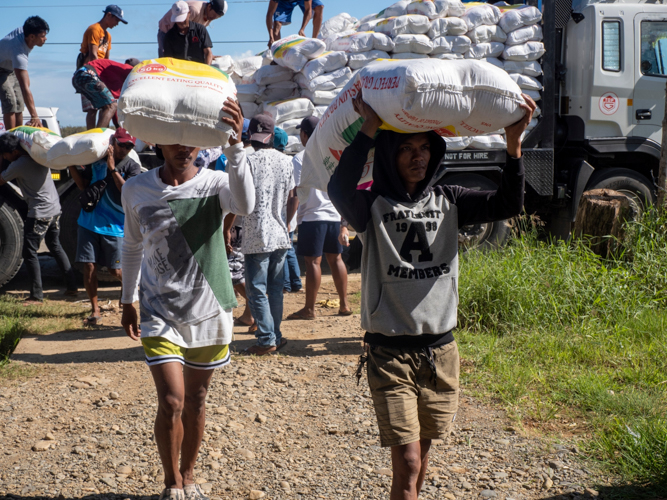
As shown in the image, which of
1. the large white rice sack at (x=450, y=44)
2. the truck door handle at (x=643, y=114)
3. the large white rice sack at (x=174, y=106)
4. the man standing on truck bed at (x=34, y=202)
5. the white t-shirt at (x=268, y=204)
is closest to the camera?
the large white rice sack at (x=174, y=106)

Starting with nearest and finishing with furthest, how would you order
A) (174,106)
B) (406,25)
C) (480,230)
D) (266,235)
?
(174,106), (266,235), (406,25), (480,230)

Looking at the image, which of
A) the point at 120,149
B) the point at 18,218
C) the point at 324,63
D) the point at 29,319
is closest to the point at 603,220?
the point at 324,63

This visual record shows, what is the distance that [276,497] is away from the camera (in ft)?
9.62

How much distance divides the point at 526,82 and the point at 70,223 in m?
5.31

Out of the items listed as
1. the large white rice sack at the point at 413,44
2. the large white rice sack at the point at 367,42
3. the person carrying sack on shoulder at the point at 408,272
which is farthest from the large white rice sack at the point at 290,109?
the person carrying sack on shoulder at the point at 408,272

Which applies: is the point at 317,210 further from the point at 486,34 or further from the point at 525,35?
the point at 525,35

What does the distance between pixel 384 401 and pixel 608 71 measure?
20.6ft

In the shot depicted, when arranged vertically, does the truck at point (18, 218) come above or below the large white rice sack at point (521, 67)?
below

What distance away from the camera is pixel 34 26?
291 inches

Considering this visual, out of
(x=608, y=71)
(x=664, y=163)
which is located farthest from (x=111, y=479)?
(x=608, y=71)

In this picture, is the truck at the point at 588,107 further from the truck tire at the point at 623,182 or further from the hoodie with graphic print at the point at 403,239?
the hoodie with graphic print at the point at 403,239

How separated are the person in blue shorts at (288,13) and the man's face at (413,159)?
707 cm

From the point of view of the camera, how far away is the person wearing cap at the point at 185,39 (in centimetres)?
707

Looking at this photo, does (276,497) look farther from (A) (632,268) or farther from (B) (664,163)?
(B) (664,163)
